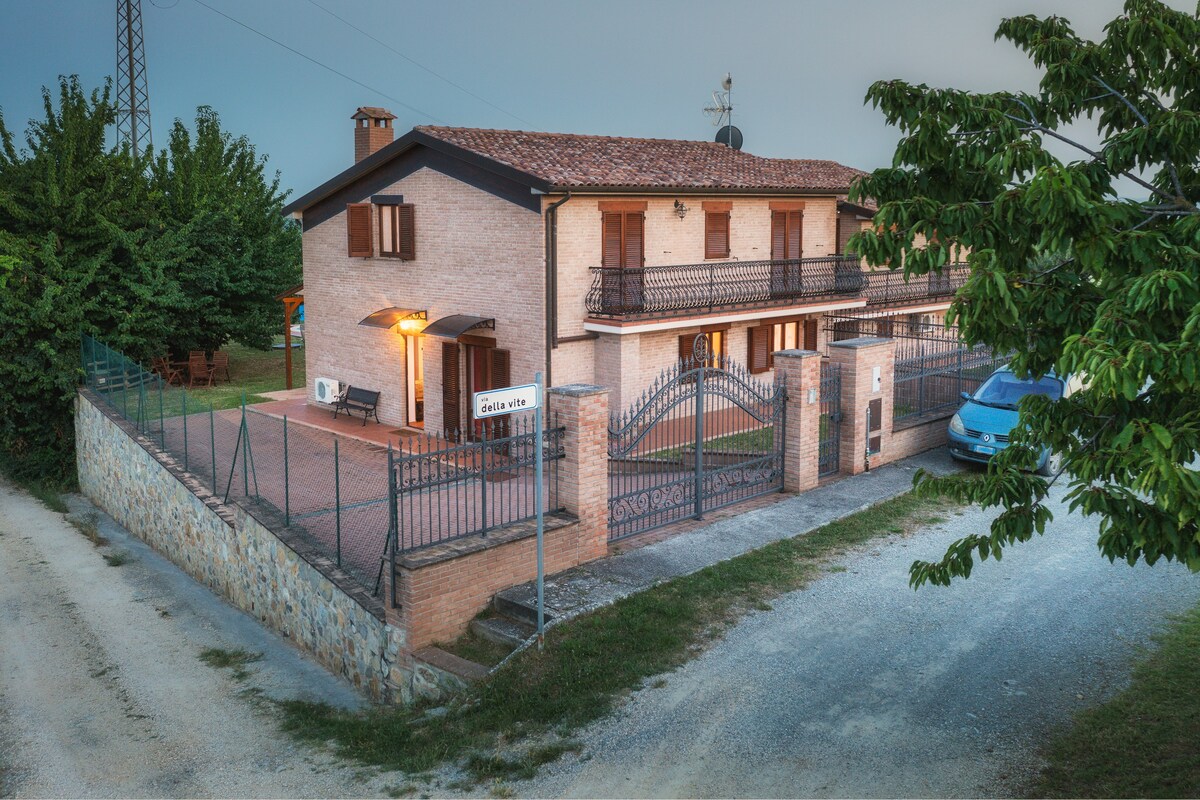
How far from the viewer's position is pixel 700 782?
806 cm

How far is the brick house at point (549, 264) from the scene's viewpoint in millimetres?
20156

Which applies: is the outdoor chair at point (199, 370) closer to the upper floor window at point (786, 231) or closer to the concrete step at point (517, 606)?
the upper floor window at point (786, 231)

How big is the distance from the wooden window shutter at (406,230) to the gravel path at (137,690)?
7.75 m

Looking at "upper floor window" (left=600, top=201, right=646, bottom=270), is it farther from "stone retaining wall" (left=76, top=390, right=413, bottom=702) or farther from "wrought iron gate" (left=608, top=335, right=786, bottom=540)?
"stone retaining wall" (left=76, top=390, right=413, bottom=702)

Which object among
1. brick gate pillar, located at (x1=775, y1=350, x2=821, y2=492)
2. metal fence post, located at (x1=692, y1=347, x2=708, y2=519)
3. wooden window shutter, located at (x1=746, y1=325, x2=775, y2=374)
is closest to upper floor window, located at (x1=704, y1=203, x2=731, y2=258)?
wooden window shutter, located at (x1=746, y1=325, x2=775, y2=374)

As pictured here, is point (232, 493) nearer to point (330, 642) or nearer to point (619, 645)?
point (330, 642)

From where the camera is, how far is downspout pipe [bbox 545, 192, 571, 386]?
1959cm

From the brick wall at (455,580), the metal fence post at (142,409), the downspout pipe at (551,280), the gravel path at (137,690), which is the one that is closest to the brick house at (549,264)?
the downspout pipe at (551,280)

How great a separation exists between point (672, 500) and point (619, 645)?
3860mm

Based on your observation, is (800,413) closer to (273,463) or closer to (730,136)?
(273,463)

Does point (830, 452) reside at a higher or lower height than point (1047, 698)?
higher

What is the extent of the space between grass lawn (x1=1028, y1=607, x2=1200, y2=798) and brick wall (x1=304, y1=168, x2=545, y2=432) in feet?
41.3

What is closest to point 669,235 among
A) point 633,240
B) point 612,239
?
point 633,240

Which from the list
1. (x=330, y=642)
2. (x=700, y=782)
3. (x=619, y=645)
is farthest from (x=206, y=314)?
(x=700, y=782)
